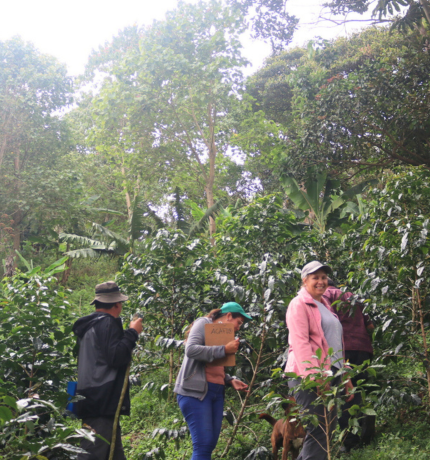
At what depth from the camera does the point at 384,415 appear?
4.88 m

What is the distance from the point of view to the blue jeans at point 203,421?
9.73 feet

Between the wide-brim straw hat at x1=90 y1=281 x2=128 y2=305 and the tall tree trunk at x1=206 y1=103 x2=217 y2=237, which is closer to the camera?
the wide-brim straw hat at x1=90 y1=281 x2=128 y2=305

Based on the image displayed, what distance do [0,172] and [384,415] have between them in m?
13.4

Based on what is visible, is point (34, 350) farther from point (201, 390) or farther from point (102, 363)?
point (201, 390)

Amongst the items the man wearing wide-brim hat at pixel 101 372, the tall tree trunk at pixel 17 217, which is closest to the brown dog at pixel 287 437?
the man wearing wide-brim hat at pixel 101 372

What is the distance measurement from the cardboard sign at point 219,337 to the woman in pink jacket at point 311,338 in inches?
15.8

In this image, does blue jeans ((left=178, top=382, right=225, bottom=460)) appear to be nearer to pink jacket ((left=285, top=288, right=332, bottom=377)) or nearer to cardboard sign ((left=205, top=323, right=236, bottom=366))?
cardboard sign ((left=205, top=323, right=236, bottom=366))

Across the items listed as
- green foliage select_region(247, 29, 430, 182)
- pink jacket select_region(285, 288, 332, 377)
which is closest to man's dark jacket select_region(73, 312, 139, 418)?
pink jacket select_region(285, 288, 332, 377)

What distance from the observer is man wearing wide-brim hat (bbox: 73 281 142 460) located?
2846mm

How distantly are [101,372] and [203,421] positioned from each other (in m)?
0.74

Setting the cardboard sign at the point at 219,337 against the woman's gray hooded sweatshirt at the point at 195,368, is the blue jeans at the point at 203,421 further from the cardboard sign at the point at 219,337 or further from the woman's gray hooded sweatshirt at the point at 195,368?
the cardboard sign at the point at 219,337

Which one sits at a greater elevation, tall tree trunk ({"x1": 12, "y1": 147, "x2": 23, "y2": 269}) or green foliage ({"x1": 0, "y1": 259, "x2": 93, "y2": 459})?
tall tree trunk ({"x1": 12, "y1": 147, "x2": 23, "y2": 269})

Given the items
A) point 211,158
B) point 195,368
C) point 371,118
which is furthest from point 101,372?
point 211,158

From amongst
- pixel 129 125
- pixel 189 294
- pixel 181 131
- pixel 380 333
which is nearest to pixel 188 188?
pixel 181 131
